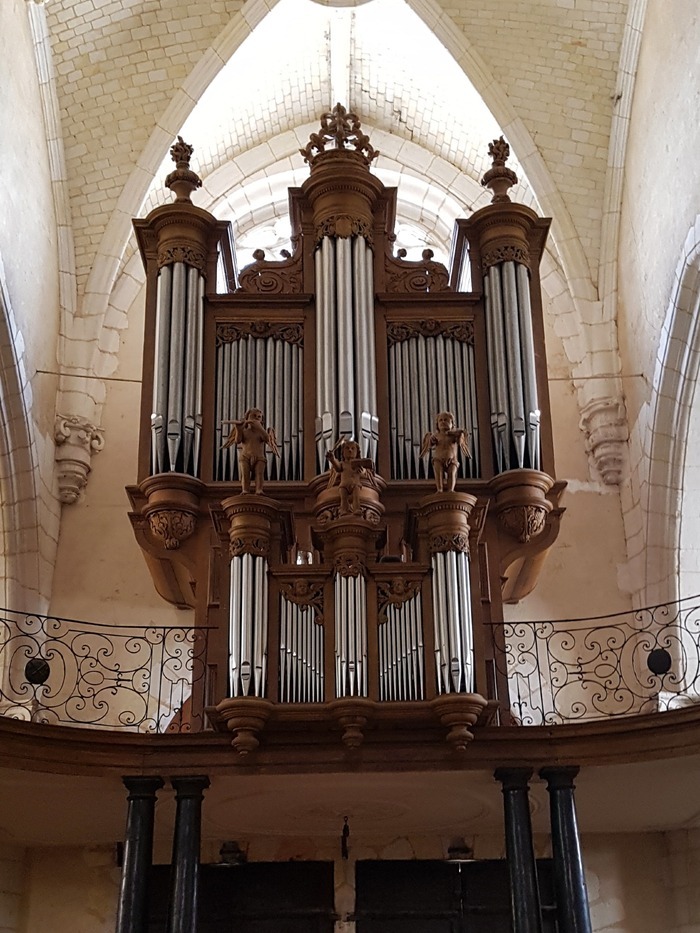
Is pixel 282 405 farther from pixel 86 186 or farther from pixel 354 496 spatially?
pixel 86 186

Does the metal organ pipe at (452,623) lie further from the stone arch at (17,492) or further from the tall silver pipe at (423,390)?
the stone arch at (17,492)

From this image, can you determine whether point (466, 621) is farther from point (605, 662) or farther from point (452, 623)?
point (605, 662)

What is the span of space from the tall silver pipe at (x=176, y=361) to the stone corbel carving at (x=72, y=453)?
2.33 m

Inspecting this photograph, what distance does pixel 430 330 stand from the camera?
11.1m

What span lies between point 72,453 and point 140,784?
481 cm

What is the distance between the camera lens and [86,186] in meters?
13.4

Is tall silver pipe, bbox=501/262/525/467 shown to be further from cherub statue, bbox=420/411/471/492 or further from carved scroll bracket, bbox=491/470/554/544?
cherub statue, bbox=420/411/471/492

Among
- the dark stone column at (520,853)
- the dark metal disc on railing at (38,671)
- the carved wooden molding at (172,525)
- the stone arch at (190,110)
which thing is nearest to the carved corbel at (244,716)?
the dark metal disc on railing at (38,671)

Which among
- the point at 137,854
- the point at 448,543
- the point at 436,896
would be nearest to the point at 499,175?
the point at 448,543

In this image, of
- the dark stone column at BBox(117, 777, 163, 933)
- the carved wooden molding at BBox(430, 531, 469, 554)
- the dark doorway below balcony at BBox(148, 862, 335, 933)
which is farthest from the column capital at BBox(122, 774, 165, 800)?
the carved wooden molding at BBox(430, 531, 469, 554)

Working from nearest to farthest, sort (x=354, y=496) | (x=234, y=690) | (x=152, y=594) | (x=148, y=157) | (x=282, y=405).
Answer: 1. (x=234, y=690)
2. (x=354, y=496)
3. (x=282, y=405)
4. (x=152, y=594)
5. (x=148, y=157)

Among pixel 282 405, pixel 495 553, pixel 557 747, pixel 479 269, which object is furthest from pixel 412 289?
pixel 557 747

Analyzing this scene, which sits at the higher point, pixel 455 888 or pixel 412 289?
pixel 412 289

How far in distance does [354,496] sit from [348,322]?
2250 millimetres
